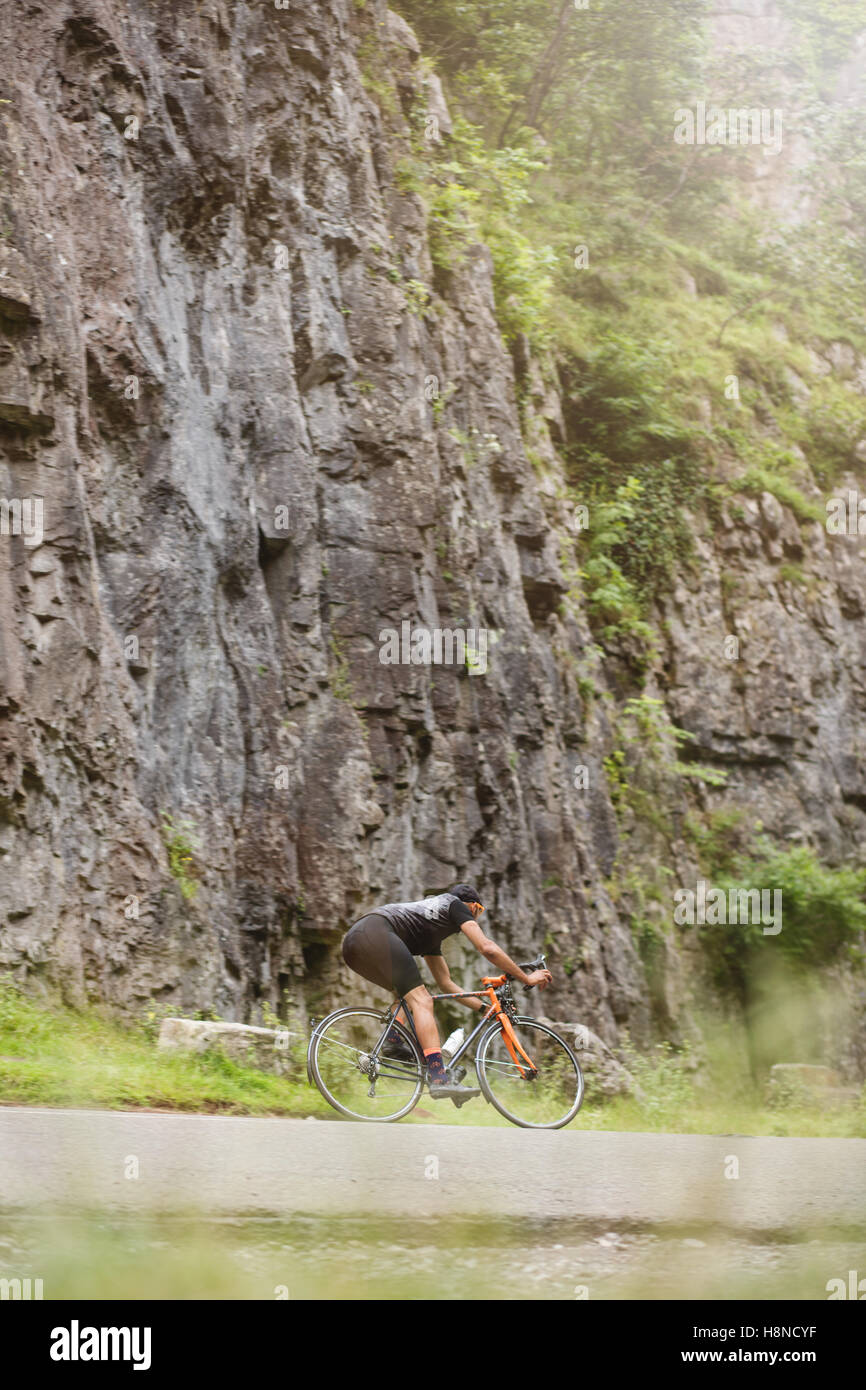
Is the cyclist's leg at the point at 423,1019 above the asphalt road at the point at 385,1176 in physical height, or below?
above

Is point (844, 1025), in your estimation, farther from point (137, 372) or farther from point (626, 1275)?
point (626, 1275)

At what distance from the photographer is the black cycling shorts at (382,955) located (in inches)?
315

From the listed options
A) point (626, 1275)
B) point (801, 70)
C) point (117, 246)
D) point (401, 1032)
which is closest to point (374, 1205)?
point (626, 1275)

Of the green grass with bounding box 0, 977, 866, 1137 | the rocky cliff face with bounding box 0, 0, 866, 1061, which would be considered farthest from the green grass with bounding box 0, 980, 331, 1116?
the rocky cliff face with bounding box 0, 0, 866, 1061

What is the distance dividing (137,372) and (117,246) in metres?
1.48

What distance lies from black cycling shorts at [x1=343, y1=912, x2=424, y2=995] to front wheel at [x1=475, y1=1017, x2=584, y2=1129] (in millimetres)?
902

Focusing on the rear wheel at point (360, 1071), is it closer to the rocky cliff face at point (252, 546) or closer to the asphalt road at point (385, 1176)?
the asphalt road at point (385, 1176)

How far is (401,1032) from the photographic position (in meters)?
8.22

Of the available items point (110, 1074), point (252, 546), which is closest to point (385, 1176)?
point (110, 1074)

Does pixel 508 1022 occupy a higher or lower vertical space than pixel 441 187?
lower

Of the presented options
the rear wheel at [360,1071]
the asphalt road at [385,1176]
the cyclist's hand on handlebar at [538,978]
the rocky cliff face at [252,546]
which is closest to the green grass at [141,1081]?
the rear wheel at [360,1071]

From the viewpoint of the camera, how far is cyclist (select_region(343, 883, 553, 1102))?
7996mm

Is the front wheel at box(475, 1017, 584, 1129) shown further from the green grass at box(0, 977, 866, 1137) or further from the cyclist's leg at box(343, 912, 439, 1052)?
the cyclist's leg at box(343, 912, 439, 1052)

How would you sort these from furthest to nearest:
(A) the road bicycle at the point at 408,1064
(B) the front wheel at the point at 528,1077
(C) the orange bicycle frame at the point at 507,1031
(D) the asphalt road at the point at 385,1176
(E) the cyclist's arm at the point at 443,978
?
(C) the orange bicycle frame at the point at 507,1031 < (B) the front wheel at the point at 528,1077 < (E) the cyclist's arm at the point at 443,978 < (A) the road bicycle at the point at 408,1064 < (D) the asphalt road at the point at 385,1176
